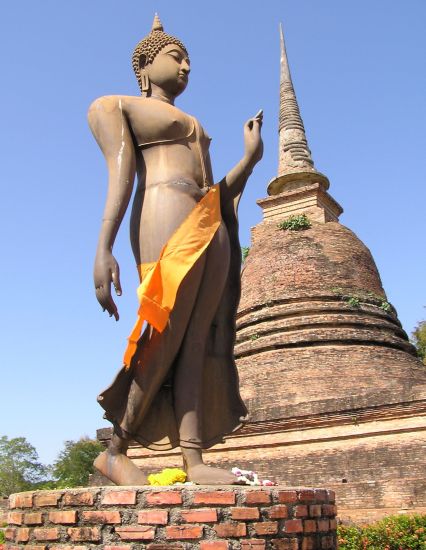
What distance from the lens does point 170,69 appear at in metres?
4.25

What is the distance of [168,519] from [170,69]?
112 inches

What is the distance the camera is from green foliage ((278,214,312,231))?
15500 mm

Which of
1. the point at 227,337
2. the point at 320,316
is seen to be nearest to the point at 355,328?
the point at 320,316

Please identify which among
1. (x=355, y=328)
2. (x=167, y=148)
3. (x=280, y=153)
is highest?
(x=280, y=153)

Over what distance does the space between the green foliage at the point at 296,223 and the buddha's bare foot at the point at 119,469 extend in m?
12.3

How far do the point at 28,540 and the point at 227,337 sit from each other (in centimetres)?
163

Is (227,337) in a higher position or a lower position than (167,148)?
lower

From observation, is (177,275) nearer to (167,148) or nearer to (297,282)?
(167,148)

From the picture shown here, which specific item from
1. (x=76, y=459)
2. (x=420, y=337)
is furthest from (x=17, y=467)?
(x=420, y=337)

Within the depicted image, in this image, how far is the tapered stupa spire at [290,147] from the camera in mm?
18078

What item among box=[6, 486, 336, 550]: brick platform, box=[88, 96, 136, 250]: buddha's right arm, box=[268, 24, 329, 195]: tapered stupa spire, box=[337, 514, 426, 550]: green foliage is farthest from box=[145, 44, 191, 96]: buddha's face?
box=[268, 24, 329, 195]: tapered stupa spire

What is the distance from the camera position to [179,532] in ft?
9.66

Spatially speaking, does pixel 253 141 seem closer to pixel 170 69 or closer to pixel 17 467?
pixel 170 69

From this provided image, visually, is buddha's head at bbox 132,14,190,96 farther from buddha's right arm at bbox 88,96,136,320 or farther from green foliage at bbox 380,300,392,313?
green foliage at bbox 380,300,392,313
